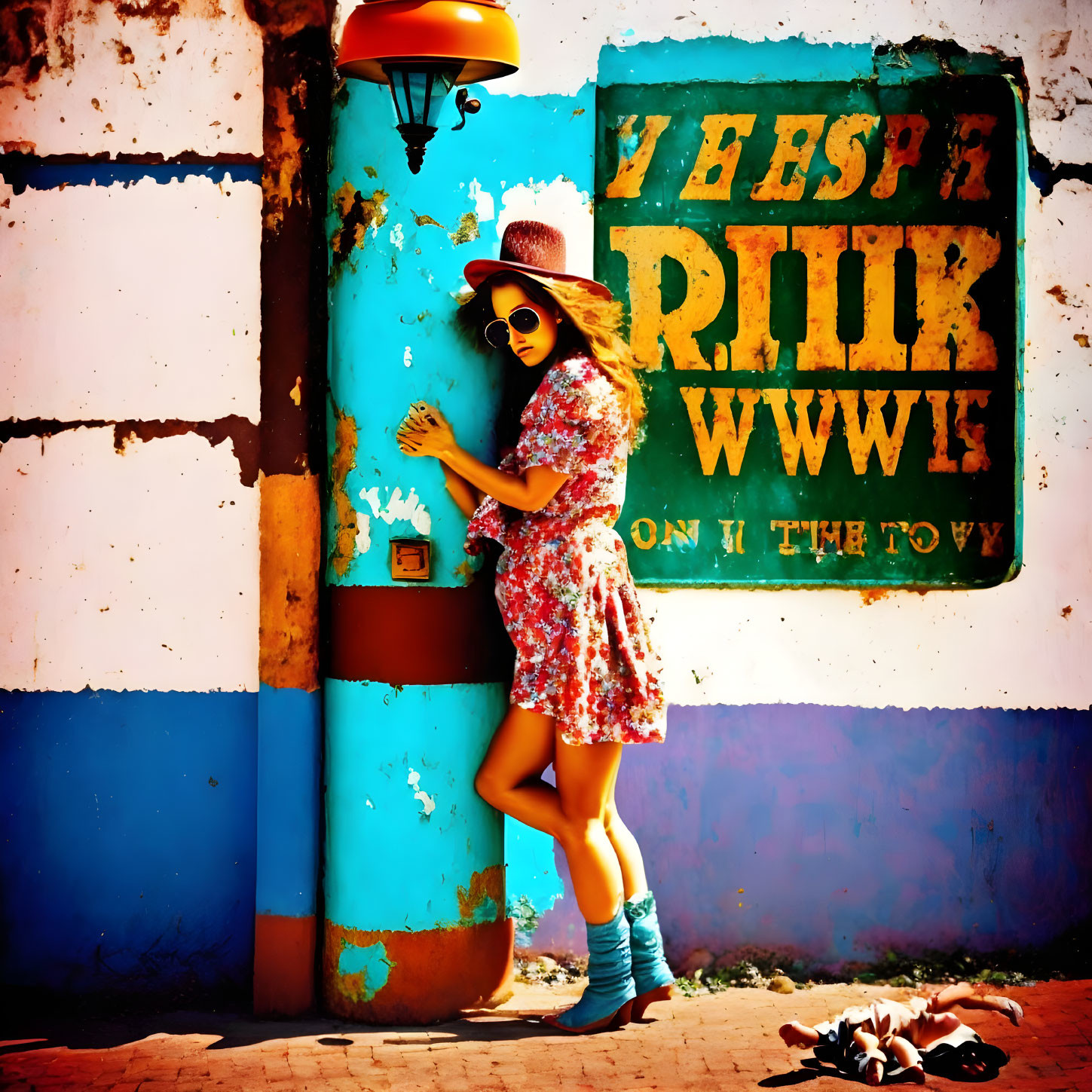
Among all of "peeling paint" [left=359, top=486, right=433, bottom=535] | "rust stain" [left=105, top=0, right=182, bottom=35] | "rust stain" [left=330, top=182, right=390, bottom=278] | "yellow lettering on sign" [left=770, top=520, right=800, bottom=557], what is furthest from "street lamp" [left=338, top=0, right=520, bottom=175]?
"yellow lettering on sign" [left=770, top=520, right=800, bottom=557]

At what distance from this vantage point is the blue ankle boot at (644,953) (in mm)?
4086

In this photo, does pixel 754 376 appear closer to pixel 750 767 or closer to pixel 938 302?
pixel 938 302

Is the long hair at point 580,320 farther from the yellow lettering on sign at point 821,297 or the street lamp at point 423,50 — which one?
the yellow lettering on sign at point 821,297

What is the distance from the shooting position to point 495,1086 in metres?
3.63

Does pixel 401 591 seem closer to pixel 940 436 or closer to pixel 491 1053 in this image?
pixel 491 1053

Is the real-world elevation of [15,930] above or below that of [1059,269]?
below

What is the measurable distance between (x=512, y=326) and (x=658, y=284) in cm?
91

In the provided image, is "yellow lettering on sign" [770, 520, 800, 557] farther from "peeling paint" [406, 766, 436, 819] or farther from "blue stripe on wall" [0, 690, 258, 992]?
"blue stripe on wall" [0, 690, 258, 992]

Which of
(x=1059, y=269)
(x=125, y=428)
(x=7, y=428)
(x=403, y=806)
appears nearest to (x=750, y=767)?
(x=403, y=806)

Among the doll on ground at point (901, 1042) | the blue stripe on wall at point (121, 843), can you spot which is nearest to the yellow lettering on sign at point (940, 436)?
the doll on ground at point (901, 1042)

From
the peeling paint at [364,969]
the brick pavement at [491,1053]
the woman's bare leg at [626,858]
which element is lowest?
the brick pavement at [491,1053]

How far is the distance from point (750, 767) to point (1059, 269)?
2057 millimetres

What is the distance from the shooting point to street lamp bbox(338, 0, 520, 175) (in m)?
3.69

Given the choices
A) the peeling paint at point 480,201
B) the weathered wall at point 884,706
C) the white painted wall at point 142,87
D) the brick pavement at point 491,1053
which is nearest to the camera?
the brick pavement at point 491,1053
